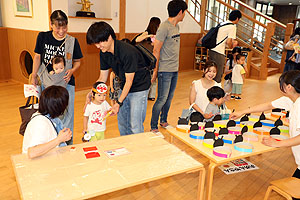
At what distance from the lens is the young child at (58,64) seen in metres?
2.56

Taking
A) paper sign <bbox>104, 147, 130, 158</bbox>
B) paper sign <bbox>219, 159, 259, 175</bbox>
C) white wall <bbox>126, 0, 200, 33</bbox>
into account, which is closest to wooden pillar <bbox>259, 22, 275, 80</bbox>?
white wall <bbox>126, 0, 200, 33</bbox>

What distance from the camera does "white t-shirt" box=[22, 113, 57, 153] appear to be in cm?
163

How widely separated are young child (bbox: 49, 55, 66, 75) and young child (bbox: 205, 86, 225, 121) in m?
1.49

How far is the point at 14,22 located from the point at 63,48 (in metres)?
3.72

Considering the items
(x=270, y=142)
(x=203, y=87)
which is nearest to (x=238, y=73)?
(x=203, y=87)

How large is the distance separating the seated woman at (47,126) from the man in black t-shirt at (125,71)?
511mm

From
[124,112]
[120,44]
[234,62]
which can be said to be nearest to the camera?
[120,44]

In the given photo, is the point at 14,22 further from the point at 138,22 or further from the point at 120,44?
the point at 120,44

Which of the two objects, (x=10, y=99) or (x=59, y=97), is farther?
(x=10, y=99)

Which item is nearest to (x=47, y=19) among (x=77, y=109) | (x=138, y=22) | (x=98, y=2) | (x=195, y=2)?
(x=98, y=2)

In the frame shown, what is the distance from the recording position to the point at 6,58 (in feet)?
19.3

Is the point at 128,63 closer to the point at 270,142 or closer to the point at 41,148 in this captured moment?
the point at 41,148

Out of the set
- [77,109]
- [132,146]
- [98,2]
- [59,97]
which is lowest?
[77,109]

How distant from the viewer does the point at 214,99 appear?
109 inches
